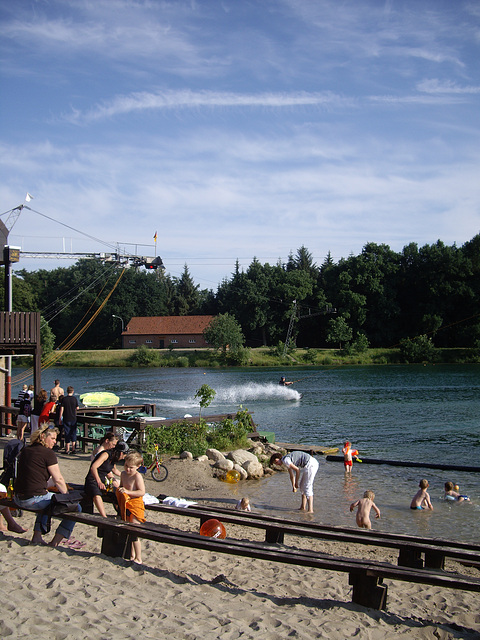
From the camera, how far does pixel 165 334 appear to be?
98.0 m

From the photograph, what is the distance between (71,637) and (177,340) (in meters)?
93.5

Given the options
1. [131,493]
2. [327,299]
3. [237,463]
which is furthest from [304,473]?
[327,299]

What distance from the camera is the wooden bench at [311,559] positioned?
560 centimetres

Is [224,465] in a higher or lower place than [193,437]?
lower

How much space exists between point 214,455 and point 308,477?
4.73 metres

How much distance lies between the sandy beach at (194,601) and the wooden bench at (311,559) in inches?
6.7

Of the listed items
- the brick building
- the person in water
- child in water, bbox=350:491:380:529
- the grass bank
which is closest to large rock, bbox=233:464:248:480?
the person in water

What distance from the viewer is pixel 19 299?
9512 cm

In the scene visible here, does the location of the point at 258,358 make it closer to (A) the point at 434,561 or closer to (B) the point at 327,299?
(B) the point at 327,299

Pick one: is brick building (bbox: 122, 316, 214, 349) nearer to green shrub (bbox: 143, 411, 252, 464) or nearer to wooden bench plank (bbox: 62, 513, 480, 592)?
green shrub (bbox: 143, 411, 252, 464)

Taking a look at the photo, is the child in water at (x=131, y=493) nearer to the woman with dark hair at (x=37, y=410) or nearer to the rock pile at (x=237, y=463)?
the woman with dark hair at (x=37, y=410)

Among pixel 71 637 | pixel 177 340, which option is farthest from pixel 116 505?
pixel 177 340

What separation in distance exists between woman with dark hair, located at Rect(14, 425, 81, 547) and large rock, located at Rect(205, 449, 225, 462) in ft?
33.7

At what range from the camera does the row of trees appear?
86875 mm
